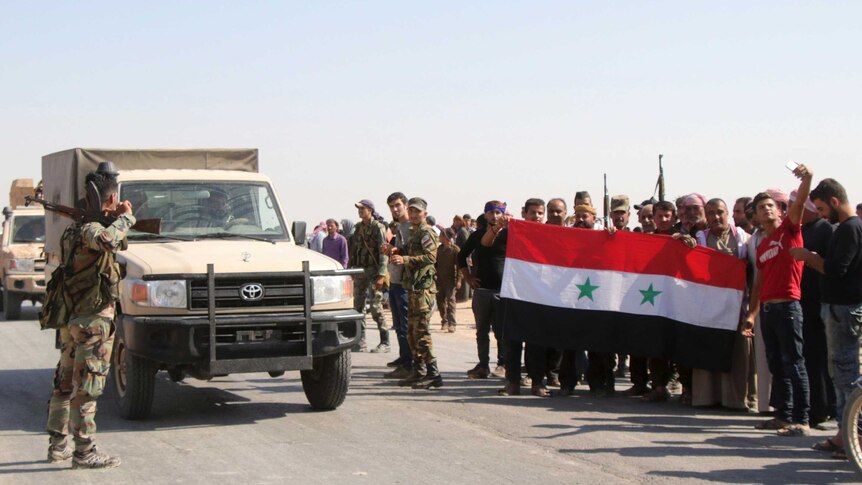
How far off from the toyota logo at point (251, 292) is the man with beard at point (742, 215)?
17.3 feet

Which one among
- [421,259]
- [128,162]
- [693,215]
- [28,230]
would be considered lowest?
[421,259]

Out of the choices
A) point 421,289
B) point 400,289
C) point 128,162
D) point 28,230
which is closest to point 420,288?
point 421,289

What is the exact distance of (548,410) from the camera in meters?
10.3

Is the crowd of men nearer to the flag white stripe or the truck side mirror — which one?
the flag white stripe

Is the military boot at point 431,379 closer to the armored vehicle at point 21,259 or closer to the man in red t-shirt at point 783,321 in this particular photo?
the man in red t-shirt at point 783,321

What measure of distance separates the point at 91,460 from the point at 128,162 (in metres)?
5.27

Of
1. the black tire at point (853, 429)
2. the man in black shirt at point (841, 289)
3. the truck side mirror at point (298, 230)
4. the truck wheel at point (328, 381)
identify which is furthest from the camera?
the truck side mirror at point (298, 230)

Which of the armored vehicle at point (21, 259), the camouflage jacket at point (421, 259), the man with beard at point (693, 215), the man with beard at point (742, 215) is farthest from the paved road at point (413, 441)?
the armored vehicle at point (21, 259)

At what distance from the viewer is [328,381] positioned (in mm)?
A: 10125

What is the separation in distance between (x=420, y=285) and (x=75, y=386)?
188 inches

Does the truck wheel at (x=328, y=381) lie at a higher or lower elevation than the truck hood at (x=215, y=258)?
lower

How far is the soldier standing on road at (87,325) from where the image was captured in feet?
24.9

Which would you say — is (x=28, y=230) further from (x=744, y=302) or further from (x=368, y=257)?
(x=744, y=302)

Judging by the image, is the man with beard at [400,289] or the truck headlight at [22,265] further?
the truck headlight at [22,265]
